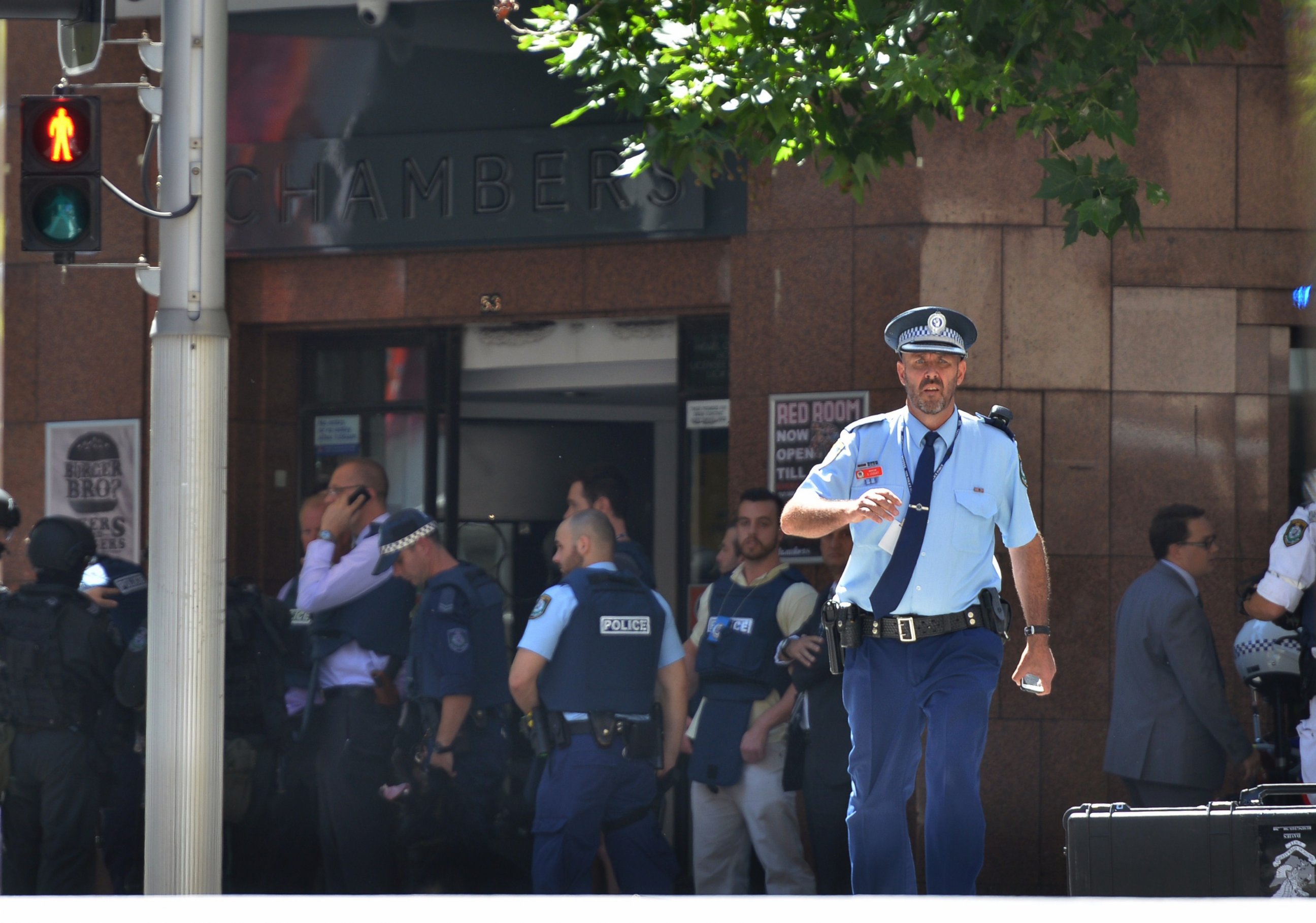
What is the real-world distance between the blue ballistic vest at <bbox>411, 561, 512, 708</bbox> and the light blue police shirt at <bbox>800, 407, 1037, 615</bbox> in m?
3.18

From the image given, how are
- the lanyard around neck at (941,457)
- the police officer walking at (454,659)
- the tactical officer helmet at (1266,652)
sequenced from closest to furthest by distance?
the lanyard around neck at (941,457), the tactical officer helmet at (1266,652), the police officer walking at (454,659)

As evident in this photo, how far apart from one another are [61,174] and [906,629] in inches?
143

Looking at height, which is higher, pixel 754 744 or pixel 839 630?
pixel 839 630

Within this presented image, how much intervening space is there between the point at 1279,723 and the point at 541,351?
461 cm

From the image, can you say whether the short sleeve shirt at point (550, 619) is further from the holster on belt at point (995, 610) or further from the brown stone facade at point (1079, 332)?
the holster on belt at point (995, 610)

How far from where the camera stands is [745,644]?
343 inches

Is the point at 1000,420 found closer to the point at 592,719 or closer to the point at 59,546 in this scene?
the point at 592,719

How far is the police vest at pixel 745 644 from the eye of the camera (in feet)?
28.5

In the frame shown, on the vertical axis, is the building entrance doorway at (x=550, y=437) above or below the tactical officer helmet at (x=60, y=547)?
above

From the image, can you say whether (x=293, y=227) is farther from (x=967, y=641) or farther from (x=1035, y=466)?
(x=967, y=641)

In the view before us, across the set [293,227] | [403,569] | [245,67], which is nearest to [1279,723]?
[403,569]

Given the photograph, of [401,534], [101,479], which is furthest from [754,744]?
[101,479]

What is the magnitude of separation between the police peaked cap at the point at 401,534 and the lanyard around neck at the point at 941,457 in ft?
12.0

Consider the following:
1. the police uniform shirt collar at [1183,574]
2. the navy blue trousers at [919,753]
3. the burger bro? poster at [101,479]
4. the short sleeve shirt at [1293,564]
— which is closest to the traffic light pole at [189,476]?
the navy blue trousers at [919,753]
